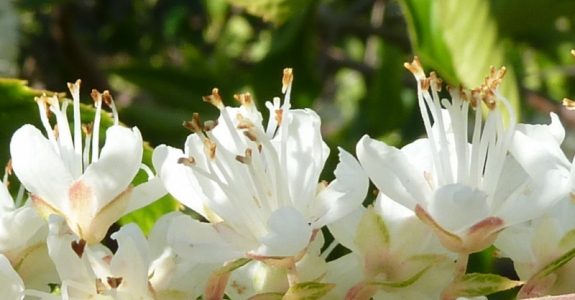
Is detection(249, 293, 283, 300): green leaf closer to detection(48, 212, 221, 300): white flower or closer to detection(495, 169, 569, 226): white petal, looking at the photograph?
detection(48, 212, 221, 300): white flower

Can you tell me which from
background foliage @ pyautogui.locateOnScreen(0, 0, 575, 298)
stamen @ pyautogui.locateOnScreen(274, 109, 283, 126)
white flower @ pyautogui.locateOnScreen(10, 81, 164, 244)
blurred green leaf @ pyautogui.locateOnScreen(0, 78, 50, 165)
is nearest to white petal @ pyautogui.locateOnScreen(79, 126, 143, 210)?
white flower @ pyautogui.locateOnScreen(10, 81, 164, 244)

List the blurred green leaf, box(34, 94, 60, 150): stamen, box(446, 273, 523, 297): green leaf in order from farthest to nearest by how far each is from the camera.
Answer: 1. the blurred green leaf
2. box(34, 94, 60, 150): stamen
3. box(446, 273, 523, 297): green leaf

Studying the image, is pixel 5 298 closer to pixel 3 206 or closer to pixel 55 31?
pixel 3 206

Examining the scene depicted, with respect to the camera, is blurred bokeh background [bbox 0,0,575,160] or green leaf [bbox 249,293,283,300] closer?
green leaf [bbox 249,293,283,300]

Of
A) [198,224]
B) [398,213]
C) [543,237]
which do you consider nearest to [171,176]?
[198,224]

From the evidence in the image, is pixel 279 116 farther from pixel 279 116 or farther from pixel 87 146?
pixel 87 146

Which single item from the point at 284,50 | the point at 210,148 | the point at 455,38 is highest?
the point at 210,148

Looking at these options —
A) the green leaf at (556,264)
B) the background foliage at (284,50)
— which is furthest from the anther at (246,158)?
the background foliage at (284,50)

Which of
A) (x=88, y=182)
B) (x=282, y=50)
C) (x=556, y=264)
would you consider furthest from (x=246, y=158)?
(x=282, y=50)
